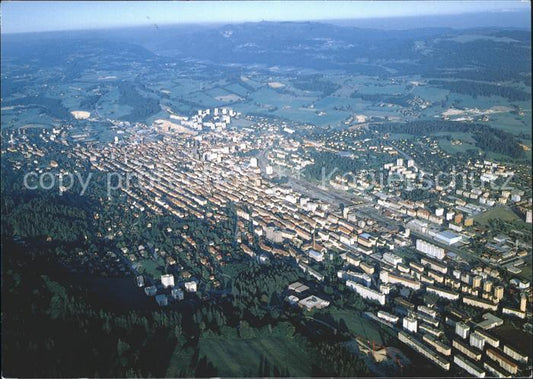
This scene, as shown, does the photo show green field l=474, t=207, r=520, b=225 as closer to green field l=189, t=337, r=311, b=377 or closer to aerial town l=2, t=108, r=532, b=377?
aerial town l=2, t=108, r=532, b=377

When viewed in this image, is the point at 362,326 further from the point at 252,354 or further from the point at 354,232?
the point at 354,232

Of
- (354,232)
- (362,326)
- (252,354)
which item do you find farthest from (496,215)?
(252,354)

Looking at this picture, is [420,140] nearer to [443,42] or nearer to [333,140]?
[333,140]

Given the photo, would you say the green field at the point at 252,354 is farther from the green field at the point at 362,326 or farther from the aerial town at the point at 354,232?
the aerial town at the point at 354,232

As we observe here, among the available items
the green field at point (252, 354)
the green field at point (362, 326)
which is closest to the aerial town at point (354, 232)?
the green field at point (362, 326)

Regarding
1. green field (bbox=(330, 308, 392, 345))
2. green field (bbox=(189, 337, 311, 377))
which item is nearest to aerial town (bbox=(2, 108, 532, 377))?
green field (bbox=(330, 308, 392, 345))

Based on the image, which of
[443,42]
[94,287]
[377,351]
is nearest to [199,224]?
[94,287]

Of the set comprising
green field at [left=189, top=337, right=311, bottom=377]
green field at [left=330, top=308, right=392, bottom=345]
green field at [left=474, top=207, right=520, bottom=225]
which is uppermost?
green field at [left=189, top=337, right=311, bottom=377]
